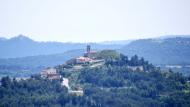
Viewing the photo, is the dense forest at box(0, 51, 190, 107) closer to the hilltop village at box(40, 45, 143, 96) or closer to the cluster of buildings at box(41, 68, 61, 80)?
the hilltop village at box(40, 45, 143, 96)

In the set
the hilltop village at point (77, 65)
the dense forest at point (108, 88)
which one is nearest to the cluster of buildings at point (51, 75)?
the hilltop village at point (77, 65)

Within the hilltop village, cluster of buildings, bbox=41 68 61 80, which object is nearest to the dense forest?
the hilltop village

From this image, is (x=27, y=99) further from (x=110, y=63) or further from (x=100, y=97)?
(x=110, y=63)

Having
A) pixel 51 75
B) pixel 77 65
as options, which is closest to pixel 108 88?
pixel 51 75

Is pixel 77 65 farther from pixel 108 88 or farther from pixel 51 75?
pixel 108 88

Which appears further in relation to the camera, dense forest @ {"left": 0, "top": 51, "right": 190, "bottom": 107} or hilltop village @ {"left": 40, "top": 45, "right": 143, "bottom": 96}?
hilltop village @ {"left": 40, "top": 45, "right": 143, "bottom": 96}

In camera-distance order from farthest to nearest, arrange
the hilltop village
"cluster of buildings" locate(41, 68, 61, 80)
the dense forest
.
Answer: the hilltop village < "cluster of buildings" locate(41, 68, 61, 80) < the dense forest

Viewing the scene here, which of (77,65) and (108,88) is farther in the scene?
(77,65)

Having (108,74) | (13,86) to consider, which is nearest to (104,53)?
(108,74)
